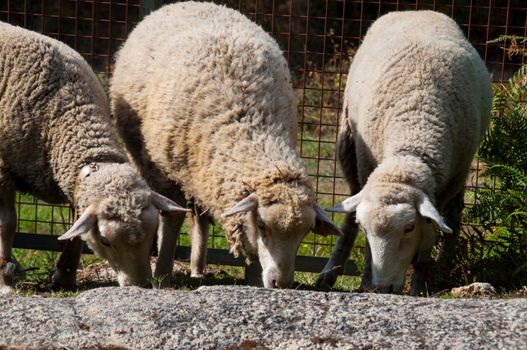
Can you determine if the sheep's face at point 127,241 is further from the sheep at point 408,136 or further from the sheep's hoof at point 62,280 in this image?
the sheep at point 408,136

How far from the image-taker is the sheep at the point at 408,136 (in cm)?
621

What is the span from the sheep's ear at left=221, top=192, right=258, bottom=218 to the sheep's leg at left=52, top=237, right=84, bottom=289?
161 centimetres

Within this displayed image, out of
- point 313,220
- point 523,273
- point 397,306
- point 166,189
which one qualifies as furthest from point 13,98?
point 523,273

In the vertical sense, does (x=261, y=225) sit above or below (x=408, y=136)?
below

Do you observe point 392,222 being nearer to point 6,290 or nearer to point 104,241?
point 104,241


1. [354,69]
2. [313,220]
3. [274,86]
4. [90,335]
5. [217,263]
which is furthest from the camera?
[217,263]

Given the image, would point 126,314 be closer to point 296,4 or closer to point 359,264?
point 359,264

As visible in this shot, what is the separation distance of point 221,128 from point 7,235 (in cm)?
180

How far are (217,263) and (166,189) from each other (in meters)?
1.80

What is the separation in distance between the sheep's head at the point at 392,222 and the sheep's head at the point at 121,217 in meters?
1.21

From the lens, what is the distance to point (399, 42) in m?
7.30

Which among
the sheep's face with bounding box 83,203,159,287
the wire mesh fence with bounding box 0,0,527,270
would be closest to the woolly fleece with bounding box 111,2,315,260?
the sheep's face with bounding box 83,203,159,287

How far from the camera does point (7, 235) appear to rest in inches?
277

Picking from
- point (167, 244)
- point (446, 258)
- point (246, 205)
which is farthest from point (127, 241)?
point (446, 258)
